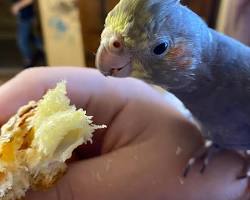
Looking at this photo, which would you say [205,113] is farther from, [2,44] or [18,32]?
[2,44]

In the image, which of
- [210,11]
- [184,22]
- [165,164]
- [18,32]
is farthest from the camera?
[18,32]

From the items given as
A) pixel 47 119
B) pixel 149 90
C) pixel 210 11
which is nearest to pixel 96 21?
pixel 210 11

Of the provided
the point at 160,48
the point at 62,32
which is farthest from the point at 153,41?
the point at 62,32

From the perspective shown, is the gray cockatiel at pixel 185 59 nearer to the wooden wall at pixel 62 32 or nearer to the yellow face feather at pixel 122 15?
the yellow face feather at pixel 122 15

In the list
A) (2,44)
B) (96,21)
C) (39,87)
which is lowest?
(2,44)

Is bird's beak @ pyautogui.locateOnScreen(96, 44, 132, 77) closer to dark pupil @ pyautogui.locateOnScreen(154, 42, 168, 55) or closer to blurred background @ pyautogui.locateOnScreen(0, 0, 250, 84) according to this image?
dark pupil @ pyautogui.locateOnScreen(154, 42, 168, 55)

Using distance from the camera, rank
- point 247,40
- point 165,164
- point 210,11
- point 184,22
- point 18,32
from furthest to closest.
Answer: point 18,32
point 210,11
point 247,40
point 165,164
point 184,22

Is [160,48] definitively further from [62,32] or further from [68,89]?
[62,32]
